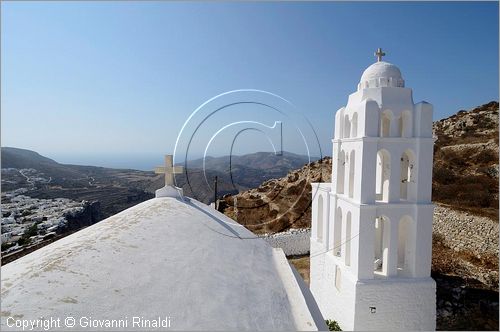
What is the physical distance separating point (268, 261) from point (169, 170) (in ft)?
11.0

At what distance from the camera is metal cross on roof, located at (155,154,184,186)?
752 cm

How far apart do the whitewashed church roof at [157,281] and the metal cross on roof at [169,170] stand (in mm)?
1823

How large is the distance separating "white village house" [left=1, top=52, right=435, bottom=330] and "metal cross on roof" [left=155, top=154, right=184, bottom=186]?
0.03m

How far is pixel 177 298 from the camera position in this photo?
3.72 meters

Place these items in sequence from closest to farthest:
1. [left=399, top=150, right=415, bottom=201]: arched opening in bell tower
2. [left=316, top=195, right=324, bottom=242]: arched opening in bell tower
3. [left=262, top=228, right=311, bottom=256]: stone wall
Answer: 1. [left=399, top=150, right=415, bottom=201]: arched opening in bell tower
2. [left=316, top=195, right=324, bottom=242]: arched opening in bell tower
3. [left=262, top=228, right=311, bottom=256]: stone wall

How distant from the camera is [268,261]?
5.73m

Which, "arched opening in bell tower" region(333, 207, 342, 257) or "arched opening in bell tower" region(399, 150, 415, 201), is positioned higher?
"arched opening in bell tower" region(399, 150, 415, 201)

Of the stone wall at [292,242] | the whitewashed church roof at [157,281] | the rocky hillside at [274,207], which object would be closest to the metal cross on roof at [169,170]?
the whitewashed church roof at [157,281]

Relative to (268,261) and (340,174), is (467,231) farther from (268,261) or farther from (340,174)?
(268,261)

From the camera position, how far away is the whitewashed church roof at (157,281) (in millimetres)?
3342

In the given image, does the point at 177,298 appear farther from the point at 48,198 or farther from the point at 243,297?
the point at 48,198

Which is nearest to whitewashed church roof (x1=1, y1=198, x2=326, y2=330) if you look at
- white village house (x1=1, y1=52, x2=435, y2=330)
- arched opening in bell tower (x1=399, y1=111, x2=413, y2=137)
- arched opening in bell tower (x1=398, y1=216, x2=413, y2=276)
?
white village house (x1=1, y1=52, x2=435, y2=330)

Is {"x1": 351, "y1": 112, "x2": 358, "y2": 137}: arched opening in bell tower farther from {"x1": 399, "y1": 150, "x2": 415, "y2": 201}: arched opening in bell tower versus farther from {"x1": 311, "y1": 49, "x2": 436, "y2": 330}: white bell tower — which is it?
{"x1": 399, "y1": 150, "x2": 415, "y2": 201}: arched opening in bell tower

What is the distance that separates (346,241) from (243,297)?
4994mm
